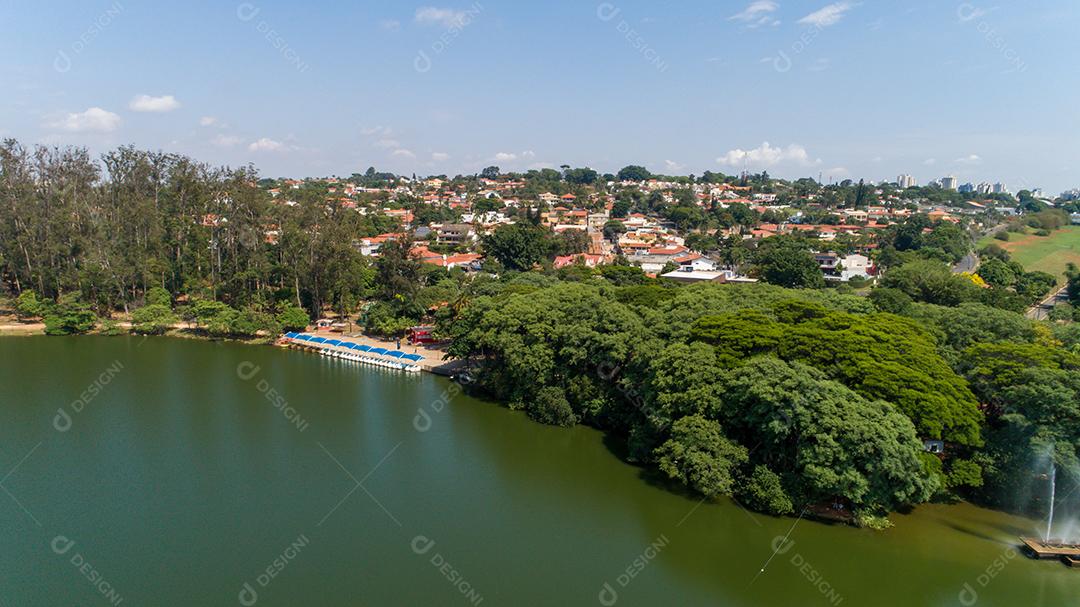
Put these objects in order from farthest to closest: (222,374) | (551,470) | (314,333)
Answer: (314,333)
(222,374)
(551,470)

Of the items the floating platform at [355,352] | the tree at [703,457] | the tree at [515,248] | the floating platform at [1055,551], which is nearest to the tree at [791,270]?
the tree at [515,248]

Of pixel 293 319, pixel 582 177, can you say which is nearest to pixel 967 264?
pixel 293 319

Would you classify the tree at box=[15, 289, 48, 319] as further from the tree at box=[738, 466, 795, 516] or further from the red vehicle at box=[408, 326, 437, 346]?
the tree at box=[738, 466, 795, 516]

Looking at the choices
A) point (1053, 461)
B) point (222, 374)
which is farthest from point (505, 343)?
point (1053, 461)

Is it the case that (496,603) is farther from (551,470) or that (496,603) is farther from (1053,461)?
(1053,461)

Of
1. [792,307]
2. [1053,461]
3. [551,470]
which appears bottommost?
[551,470]

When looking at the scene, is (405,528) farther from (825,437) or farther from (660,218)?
(660,218)

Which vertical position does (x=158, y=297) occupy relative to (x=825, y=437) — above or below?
below
